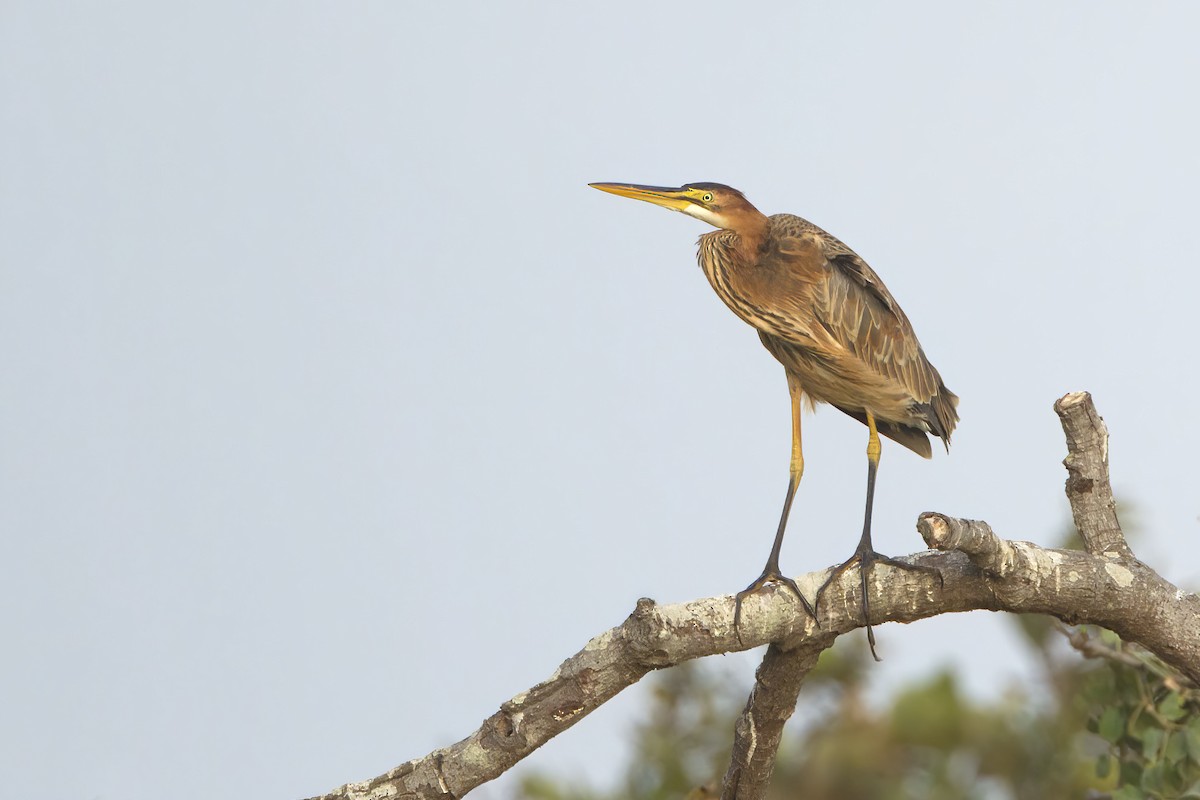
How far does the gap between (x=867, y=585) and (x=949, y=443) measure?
5.18 feet

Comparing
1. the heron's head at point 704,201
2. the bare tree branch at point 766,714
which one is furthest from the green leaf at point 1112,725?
the heron's head at point 704,201

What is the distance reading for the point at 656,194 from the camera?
16.6 feet

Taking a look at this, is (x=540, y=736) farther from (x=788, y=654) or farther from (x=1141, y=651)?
(x=1141, y=651)

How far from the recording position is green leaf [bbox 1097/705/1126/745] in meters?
4.61

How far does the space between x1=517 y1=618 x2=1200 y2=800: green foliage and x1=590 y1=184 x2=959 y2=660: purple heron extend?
168 cm

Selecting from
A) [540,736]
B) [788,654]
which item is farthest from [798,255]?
[540,736]

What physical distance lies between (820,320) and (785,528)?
0.72 metres

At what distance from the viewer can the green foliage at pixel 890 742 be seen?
6156 mm

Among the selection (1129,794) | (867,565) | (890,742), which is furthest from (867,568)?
(890,742)

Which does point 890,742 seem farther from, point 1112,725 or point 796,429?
point 796,429

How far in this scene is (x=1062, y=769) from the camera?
628 cm

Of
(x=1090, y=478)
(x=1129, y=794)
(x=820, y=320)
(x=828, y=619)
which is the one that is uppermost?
(x=820, y=320)

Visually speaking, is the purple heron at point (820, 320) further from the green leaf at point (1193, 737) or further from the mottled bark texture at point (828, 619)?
the green leaf at point (1193, 737)

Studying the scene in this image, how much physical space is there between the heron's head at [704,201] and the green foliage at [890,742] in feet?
7.61
